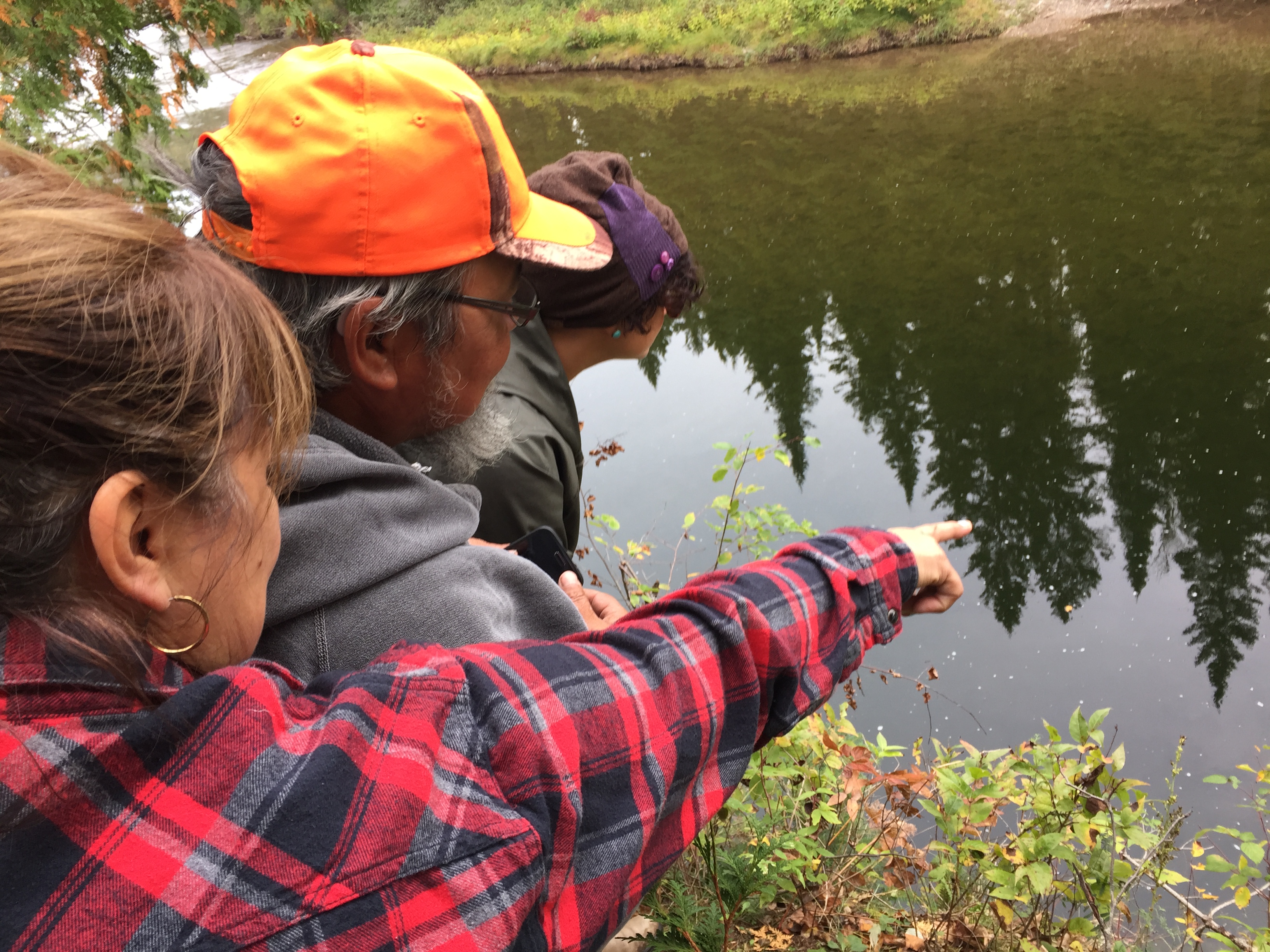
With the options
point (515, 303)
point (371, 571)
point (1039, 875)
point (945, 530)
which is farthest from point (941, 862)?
point (371, 571)

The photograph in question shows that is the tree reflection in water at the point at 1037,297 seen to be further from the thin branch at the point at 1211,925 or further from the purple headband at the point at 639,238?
the purple headband at the point at 639,238

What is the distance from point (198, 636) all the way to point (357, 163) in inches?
26.6

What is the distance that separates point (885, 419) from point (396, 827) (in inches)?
253

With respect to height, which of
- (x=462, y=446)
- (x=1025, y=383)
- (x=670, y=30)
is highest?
(x=670, y=30)

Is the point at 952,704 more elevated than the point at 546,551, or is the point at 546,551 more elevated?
the point at 546,551

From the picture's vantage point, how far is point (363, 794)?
0.68 metres

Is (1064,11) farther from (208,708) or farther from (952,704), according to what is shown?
(208,708)

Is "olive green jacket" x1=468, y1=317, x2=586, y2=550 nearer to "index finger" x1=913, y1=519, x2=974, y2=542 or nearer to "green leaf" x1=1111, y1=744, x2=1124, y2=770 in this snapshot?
"index finger" x1=913, y1=519, x2=974, y2=542

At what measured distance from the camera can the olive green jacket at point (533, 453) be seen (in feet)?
6.61

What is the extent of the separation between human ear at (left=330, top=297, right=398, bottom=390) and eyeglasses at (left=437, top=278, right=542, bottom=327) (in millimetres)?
112

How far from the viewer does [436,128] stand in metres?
1.22

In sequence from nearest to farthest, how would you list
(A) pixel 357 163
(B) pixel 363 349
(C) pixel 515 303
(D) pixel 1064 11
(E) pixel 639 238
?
(A) pixel 357 163 < (B) pixel 363 349 < (C) pixel 515 303 < (E) pixel 639 238 < (D) pixel 1064 11

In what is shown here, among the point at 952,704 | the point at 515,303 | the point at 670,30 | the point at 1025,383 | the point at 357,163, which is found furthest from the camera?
the point at 670,30

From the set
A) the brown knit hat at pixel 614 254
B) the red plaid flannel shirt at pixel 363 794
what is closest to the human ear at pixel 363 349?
the red plaid flannel shirt at pixel 363 794
